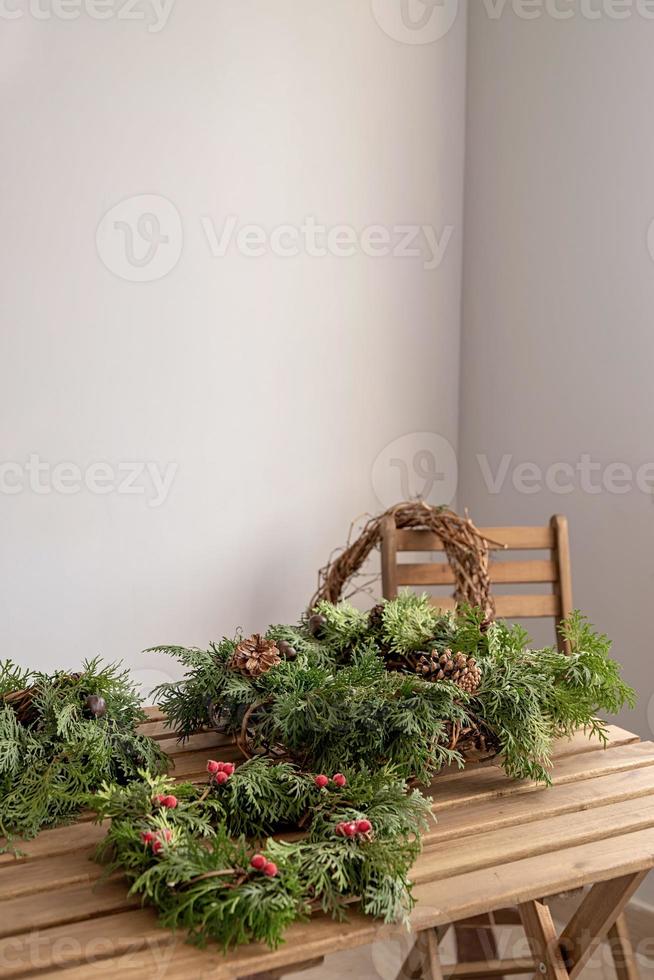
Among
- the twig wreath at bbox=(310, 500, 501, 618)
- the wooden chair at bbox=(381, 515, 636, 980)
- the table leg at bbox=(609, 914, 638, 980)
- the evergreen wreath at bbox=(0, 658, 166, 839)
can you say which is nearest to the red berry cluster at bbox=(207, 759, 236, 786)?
the evergreen wreath at bbox=(0, 658, 166, 839)

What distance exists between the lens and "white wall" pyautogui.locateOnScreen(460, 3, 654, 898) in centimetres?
281

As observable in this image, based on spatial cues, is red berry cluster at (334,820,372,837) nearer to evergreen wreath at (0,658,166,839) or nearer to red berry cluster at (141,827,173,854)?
red berry cluster at (141,827,173,854)

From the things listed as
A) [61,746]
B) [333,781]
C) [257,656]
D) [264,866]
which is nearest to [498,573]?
[257,656]

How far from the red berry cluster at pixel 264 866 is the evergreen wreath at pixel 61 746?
0.29 m

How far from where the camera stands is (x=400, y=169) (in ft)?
10.4

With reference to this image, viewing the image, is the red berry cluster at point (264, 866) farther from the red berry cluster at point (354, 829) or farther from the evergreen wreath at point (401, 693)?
the evergreen wreath at point (401, 693)

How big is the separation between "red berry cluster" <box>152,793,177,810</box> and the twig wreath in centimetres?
119

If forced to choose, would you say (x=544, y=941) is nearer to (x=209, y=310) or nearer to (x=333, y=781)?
(x=333, y=781)

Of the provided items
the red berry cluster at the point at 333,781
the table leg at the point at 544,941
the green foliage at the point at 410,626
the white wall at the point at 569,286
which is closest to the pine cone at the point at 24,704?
the red berry cluster at the point at 333,781

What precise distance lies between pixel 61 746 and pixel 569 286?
2199 millimetres

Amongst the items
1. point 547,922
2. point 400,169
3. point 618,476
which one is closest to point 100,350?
point 400,169

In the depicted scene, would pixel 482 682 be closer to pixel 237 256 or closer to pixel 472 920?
pixel 472 920

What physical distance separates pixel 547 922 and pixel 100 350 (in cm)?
179

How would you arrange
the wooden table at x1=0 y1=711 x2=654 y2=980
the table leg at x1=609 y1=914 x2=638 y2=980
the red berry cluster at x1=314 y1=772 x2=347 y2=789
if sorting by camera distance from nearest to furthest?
the wooden table at x1=0 y1=711 x2=654 y2=980 → the red berry cluster at x1=314 y1=772 x2=347 y2=789 → the table leg at x1=609 y1=914 x2=638 y2=980
